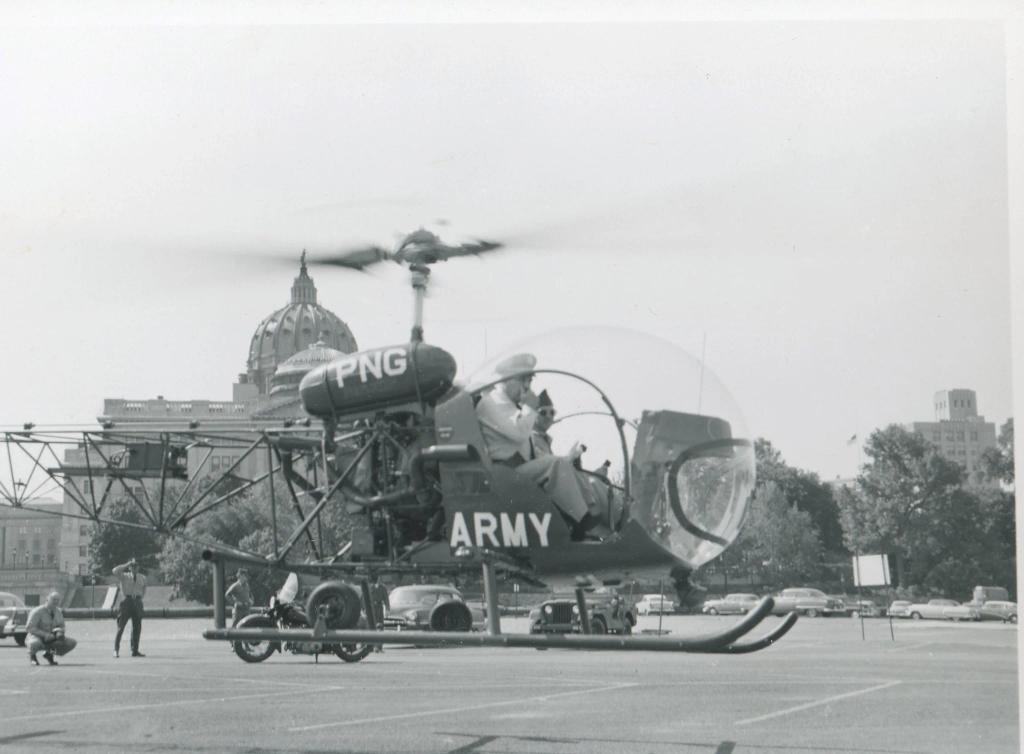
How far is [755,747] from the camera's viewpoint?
365 inches

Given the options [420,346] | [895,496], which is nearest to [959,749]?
[420,346]

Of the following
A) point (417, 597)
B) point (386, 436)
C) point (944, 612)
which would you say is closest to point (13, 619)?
point (417, 597)

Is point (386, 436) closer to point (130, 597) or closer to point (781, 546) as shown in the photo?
point (130, 597)

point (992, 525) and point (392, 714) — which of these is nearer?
point (392, 714)

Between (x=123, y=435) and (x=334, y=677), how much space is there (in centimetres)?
638

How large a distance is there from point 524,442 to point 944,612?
48897 millimetres

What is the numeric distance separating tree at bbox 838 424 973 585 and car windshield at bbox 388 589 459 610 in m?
46.4

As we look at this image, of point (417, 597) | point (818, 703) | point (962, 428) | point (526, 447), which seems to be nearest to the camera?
point (526, 447)

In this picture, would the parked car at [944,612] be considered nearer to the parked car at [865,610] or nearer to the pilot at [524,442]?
the parked car at [865,610]

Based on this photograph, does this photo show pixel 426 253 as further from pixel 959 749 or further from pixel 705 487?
pixel 959 749

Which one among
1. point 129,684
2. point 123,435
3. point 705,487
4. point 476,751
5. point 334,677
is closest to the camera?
point 705,487

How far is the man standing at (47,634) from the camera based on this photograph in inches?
694

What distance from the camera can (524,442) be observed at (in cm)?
809

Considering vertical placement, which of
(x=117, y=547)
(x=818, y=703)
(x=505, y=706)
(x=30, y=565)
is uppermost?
(x=117, y=547)
